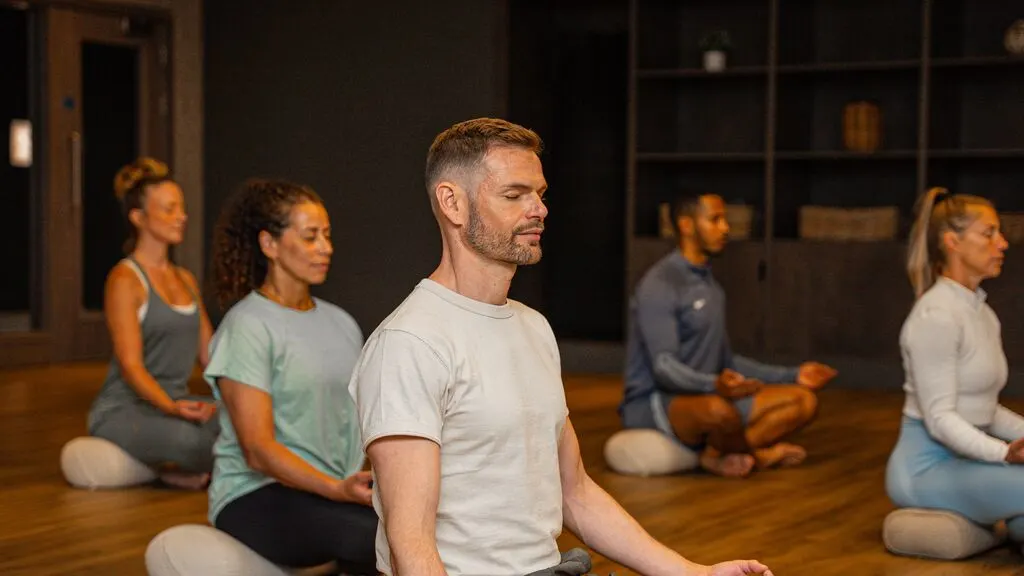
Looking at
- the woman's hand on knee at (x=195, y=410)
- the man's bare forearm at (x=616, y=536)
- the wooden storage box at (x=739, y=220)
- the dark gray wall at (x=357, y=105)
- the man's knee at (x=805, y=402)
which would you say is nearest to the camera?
the man's bare forearm at (x=616, y=536)

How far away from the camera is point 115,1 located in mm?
9016

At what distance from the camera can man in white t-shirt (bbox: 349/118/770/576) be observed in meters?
1.98

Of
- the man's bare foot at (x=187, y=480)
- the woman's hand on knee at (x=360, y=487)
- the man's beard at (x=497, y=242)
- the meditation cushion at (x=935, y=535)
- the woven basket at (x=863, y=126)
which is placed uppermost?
the woven basket at (x=863, y=126)

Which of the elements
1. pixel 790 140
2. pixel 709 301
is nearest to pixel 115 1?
pixel 790 140

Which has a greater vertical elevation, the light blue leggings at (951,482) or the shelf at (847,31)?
the shelf at (847,31)

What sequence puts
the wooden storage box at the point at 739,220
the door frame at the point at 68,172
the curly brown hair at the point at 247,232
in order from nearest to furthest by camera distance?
the curly brown hair at the point at 247,232 → the wooden storage box at the point at 739,220 → the door frame at the point at 68,172

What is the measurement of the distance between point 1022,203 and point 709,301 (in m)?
3.21

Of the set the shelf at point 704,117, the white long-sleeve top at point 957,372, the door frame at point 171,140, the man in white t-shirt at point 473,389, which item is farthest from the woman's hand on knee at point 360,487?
the door frame at point 171,140

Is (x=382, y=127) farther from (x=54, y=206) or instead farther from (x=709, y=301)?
(x=709, y=301)

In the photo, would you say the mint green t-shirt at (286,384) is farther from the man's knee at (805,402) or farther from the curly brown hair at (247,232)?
the man's knee at (805,402)

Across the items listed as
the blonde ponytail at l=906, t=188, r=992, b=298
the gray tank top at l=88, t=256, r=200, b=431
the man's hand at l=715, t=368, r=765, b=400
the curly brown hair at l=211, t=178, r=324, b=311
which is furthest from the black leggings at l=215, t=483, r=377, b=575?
the man's hand at l=715, t=368, r=765, b=400

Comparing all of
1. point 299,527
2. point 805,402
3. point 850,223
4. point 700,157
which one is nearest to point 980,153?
point 850,223

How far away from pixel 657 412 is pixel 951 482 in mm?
1625

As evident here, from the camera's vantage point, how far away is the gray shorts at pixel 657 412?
5336 millimetres
